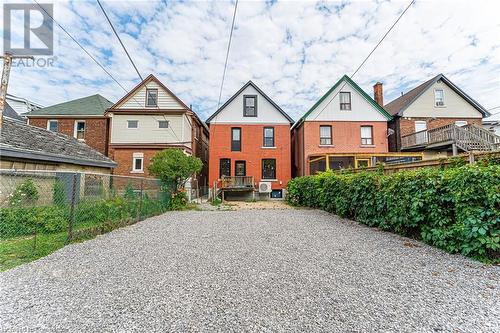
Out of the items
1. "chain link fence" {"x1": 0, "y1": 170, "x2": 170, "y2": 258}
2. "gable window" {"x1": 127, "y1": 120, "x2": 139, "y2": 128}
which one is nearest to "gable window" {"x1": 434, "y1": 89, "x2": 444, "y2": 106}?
"chain link fence" {"x1": 0, "y1": 170, "x2": 170, "y2": 258}

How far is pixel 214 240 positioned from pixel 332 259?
8.84 feet

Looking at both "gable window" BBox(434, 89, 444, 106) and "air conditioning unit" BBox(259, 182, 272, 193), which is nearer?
"air conditioning unit" BBox(259, 182, 272, 193)

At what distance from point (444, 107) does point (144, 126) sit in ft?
77.9

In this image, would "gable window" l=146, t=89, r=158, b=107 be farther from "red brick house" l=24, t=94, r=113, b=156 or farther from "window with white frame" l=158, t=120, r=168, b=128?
"red brick house" l=24, t=94, r=113, b=156

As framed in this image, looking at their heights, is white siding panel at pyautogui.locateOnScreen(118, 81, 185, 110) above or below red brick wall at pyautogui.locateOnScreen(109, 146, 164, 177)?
above

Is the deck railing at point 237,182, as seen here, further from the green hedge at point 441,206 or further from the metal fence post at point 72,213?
the metal fence post at point 72,213

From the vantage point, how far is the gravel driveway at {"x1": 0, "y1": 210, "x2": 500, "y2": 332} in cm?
222

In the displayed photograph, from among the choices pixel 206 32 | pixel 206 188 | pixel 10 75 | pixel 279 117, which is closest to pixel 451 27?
pixel 206 32

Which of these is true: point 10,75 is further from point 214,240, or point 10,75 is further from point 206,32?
point 214,240

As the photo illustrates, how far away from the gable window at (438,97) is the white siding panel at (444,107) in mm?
211

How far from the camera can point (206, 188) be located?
2230 centimetres

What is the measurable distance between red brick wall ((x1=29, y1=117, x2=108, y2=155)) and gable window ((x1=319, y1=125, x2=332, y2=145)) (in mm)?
16786

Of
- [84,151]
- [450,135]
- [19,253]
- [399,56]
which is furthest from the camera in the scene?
[450,135]

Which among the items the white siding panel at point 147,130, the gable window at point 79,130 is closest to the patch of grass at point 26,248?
the white siding panel at point 147,130
